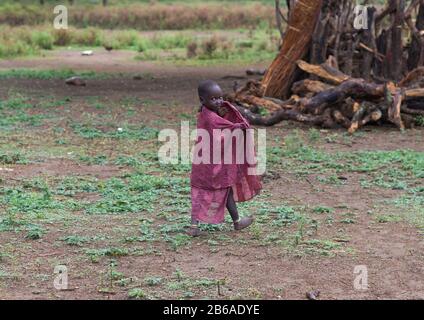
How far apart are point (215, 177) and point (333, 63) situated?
7223 mm

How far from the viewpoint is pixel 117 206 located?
24.4 ft

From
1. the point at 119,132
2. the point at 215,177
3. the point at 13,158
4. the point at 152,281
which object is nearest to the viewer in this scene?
the point at 152,281

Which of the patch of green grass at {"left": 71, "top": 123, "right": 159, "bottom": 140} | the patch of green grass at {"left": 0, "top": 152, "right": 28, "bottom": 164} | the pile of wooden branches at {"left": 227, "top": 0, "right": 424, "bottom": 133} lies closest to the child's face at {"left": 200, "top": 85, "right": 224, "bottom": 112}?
the patch of green grass at {"left": 0, "top": 152, "right": 28, "bottom": 164}

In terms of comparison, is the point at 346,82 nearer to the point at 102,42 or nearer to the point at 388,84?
the point at 388,84

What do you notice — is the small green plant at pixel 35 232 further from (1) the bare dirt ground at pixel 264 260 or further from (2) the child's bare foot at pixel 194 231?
(2) the child's bare foot at pixel 194 231

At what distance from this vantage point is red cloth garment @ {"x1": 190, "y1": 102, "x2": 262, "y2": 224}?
21.0 ft

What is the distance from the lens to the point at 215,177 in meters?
6.42

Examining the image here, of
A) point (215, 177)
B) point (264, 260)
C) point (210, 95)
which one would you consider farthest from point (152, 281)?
point (210, 95)

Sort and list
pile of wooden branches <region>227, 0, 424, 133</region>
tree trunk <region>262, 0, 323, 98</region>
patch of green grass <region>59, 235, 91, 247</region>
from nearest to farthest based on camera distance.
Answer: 1. patch of green grass <region>59, 235, 91, 247</region>
2. pile of wooden branches <region>227, 0, 424, 133</region>
3. tree trunk <region>262, 0, 323, 98</region>

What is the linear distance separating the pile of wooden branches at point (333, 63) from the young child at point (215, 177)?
17.2 feet

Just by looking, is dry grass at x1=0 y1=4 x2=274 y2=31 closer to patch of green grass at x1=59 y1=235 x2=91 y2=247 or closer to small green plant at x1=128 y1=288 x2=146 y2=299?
patch of green grass at x1=59 y1=235 x2=91 y2=247

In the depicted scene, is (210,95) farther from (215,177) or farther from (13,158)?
(13,158)

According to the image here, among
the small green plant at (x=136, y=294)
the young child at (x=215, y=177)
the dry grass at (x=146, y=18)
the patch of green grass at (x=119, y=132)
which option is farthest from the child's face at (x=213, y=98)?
the dry grass at (x=146, y=18)

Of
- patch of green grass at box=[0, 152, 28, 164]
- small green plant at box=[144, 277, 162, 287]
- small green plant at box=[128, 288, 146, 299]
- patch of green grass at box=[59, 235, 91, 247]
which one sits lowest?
patch of green grass at box=[0, 152, 28, 164]
